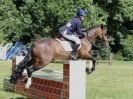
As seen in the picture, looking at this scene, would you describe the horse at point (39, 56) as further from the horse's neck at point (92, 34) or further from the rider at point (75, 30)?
the horse's neck at point (92, 34)

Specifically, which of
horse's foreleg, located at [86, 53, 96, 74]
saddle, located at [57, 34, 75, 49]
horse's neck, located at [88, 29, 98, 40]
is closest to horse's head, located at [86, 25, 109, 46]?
horse's neck, located at [88, 29, 98, 40]

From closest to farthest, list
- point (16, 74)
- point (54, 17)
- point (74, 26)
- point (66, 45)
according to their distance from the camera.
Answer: point (16, 74) < point (74, 26) < point (66, 45) < point (54, 17)

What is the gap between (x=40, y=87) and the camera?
12203mm

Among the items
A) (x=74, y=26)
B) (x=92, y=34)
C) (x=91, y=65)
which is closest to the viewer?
(x=74, y=26)

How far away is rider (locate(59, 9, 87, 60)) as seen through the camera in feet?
46.8

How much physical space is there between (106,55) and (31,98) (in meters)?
30.5

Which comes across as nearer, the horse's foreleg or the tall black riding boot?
the tall black riding boot

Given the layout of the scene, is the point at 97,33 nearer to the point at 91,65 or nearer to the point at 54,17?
the point at 91,65

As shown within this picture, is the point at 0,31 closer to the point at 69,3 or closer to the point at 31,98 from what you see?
the point at 69,3

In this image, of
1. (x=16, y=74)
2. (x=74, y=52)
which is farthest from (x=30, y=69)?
(x=74, y=52)

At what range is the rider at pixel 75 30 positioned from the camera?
1427 cm

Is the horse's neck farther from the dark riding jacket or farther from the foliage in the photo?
the foliage

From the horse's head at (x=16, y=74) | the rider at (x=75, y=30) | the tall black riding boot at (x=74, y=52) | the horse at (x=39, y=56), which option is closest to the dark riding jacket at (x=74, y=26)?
the rider at (x=75, y=30)

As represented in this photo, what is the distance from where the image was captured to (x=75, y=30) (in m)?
14.7
